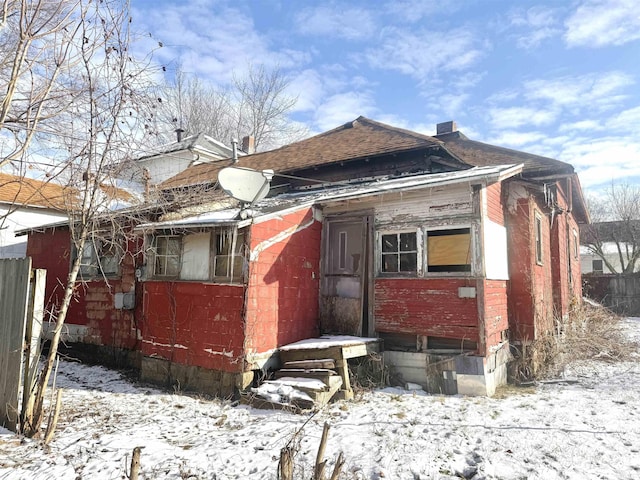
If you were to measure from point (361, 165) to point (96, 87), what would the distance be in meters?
7.92

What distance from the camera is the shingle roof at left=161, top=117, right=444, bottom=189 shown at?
469 inches

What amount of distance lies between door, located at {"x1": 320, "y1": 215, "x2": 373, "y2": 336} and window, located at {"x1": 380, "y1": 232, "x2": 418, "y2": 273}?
14.9 inches

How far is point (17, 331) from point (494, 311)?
815 cm

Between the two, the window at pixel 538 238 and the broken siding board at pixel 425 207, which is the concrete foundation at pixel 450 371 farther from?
the window at pixel 538 238

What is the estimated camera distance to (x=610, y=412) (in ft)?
20.7

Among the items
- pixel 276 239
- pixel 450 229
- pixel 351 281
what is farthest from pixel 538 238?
pixel 276 239

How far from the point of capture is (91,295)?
11.2 meters

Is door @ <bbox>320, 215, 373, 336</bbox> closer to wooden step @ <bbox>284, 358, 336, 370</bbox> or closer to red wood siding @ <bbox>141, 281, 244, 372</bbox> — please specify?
wooden step @ <bbox>284, 358, 336, 370</bbox>

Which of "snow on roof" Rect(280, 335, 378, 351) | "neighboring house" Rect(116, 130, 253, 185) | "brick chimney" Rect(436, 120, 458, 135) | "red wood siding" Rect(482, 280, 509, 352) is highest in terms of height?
"neighboring house" Rect(116, 130, 253, 185)

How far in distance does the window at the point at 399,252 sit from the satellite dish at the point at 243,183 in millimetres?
2883

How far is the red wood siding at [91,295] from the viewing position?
10289mm

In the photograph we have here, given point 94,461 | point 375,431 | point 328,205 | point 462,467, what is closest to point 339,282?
point 328,205

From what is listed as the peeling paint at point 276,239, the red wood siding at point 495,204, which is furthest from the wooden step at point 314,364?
the red wood siding at point 495,204

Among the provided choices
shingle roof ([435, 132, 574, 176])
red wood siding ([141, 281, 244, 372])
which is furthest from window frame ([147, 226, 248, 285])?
shingle roof ([435, 132, 574, 176])
